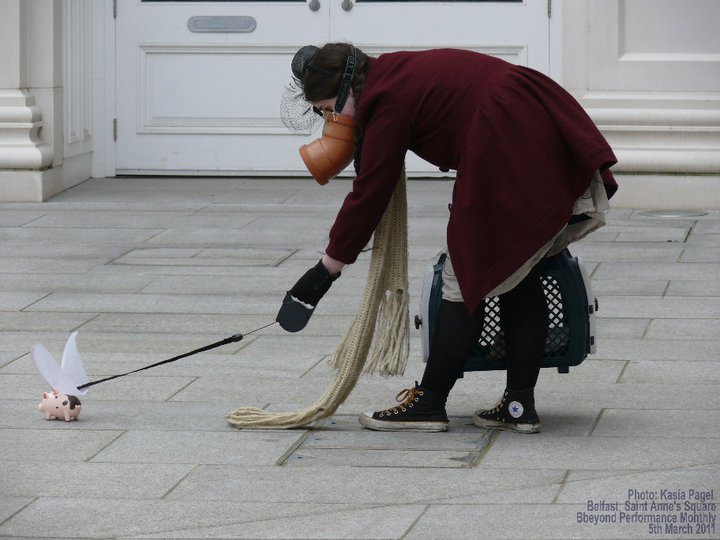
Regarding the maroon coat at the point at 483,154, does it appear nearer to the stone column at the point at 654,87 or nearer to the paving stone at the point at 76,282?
the paving stone at the point at 76,282

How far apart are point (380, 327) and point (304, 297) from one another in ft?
1.30

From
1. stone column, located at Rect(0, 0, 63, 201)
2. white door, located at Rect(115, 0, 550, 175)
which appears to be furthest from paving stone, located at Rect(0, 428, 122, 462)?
white door, located at Rect(115, 0, 550, 175)

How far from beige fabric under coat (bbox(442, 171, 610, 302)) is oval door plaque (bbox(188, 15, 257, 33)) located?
6.39m

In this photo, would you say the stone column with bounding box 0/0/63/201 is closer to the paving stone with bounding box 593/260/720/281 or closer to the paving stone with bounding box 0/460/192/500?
the paving stone with bounding box 593/260/720/281

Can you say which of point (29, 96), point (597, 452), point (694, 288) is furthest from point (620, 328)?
point (29, 96)

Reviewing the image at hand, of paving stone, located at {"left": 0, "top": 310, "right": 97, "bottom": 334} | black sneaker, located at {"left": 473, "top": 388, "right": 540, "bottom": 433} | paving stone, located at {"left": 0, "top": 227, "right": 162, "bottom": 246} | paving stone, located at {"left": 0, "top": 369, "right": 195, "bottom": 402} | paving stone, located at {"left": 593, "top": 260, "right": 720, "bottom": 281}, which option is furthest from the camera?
paving stone, located at {"left": 0, "top": 227, "right": 162, "bottom": 246}

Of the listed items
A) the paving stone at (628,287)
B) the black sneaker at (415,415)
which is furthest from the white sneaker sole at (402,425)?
the paving stone at (628,287)

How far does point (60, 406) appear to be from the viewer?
4.82 metres

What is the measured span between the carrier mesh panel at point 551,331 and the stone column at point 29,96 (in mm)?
5955

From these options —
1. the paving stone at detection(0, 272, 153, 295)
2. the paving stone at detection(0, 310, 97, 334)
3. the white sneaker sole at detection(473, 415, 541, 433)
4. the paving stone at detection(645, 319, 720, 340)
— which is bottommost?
the paving stone at detection(0, 272, 153, 295)

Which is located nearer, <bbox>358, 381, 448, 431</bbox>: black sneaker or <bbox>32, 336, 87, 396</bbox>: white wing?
<bbox>358, 381, 448, 431</bbox>: black sneaker

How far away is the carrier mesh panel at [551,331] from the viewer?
15.4 ft

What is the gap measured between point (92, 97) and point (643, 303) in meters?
5.50

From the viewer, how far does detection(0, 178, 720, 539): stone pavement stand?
3.79 m
